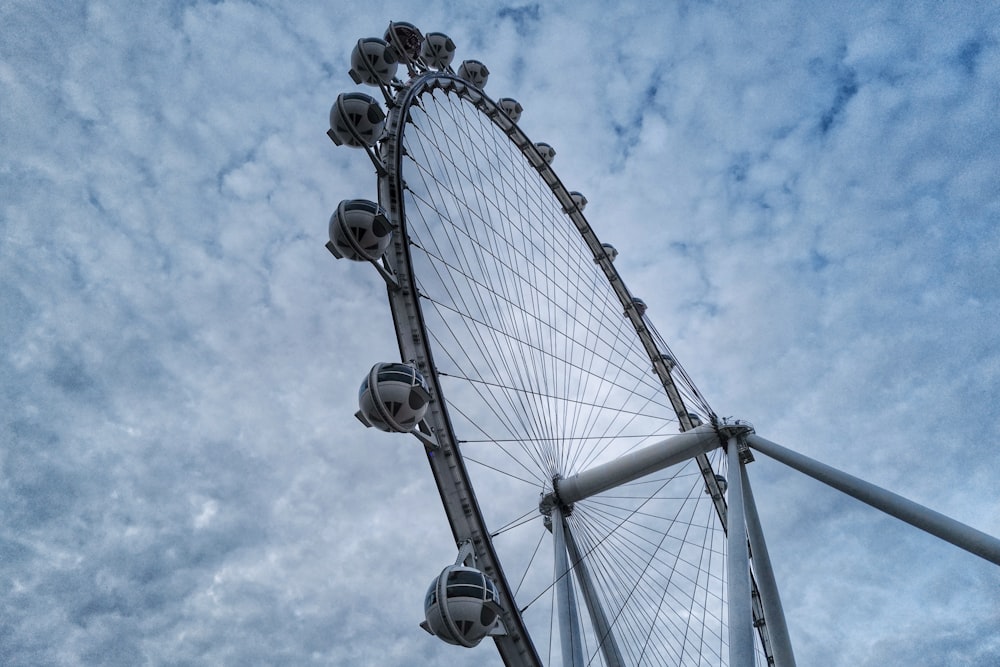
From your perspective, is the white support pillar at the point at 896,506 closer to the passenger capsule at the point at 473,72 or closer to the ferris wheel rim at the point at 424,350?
the ferris wheel rim at the point at 424,350

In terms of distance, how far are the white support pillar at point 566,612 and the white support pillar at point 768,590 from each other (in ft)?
11.4

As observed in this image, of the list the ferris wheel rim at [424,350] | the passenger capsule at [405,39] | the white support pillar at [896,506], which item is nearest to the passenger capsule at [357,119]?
the ferris wheel rim at [424,350]

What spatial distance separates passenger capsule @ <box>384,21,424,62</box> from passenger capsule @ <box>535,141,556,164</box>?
17.9ft

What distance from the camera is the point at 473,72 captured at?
66.2 feet

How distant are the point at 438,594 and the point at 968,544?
7.81 m

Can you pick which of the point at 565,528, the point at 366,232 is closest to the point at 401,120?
the point at 366,232

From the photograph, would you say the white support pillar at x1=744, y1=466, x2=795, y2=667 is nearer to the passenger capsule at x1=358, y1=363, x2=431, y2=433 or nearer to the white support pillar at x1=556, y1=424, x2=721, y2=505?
the white support pillar at x1=556, y1=424, x2=721, y2=505

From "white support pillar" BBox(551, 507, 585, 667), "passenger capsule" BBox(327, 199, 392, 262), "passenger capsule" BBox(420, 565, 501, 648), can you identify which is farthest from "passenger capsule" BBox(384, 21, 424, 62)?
"passenger capsule" BBox(420, 565, 501, 648)

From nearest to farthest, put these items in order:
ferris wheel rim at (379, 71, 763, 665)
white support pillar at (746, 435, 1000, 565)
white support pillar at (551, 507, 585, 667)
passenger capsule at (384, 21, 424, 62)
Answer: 1. ferris wheel rim at (379, 71, 763, 665)
2. white support pillar at (746, 435, 1000, 565)
3. white support pillar at (551, 507, 585, 667)
4. passenger capsule at (384, 21, 424, 62)

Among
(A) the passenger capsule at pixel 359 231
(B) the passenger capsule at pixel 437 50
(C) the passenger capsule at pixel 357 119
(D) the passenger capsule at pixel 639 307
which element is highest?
(B) the passenger capsule at pixel 437 50

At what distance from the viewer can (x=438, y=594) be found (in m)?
7.90

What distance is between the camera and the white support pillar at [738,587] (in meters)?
8.78

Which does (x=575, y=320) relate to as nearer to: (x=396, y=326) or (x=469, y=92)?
(x=396, y=326)

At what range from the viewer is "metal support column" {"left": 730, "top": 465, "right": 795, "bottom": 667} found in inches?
444
